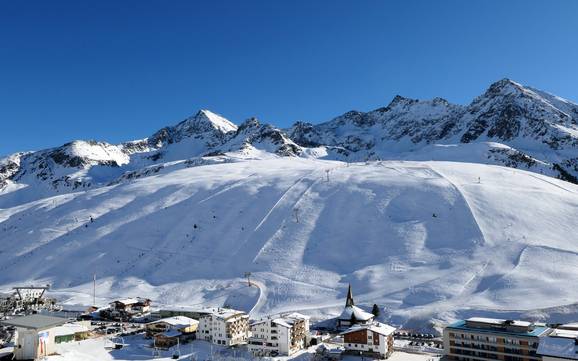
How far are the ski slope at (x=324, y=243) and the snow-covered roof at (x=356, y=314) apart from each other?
16.6 feet

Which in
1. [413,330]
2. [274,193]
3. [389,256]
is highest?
[274,193]

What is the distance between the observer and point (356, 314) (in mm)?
62438

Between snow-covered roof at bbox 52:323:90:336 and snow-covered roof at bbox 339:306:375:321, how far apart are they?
3175 centimetres

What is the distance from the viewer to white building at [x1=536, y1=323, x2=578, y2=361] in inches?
1591

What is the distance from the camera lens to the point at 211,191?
127 metres

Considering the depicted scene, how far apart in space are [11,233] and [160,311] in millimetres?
71917

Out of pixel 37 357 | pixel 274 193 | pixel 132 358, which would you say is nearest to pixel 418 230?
pixel 274 193

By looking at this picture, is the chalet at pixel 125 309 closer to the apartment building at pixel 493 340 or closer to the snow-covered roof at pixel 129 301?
the snow-covered roof at pixel 129 301

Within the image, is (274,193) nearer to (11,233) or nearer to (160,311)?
(160,311)

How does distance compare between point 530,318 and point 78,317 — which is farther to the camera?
point 78,317

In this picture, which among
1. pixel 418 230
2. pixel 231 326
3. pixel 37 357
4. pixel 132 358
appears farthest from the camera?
pixel 418 230

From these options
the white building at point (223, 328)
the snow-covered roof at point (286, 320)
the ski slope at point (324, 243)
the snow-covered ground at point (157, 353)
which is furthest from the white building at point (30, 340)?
the ski slope at point (324, 243)

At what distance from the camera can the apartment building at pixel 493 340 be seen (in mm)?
47594

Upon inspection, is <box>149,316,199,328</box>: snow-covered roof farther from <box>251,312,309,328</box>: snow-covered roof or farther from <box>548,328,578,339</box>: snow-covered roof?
<box>548,328,578,339</box>: snow-covered roof
